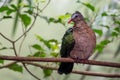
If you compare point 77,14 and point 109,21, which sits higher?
point 77,14

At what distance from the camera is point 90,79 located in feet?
8.31

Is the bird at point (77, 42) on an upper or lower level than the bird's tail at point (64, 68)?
upper

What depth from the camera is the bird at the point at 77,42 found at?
1.37 metres

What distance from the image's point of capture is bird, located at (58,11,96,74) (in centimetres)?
137

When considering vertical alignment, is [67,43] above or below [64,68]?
above

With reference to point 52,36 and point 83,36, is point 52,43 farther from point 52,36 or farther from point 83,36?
point 52,36

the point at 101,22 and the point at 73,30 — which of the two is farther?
the point at 101,22

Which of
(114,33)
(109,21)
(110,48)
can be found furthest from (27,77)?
(114,33)

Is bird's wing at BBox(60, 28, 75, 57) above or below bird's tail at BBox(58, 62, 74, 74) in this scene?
above

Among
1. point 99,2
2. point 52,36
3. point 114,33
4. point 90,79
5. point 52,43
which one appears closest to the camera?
point 114,33

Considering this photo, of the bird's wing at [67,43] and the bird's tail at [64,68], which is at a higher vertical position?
the bird's wing at [67,43]

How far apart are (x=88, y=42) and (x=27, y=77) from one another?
3.70ft

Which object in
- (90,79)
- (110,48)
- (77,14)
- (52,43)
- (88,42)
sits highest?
(77,14)

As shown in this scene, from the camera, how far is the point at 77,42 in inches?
54.1
